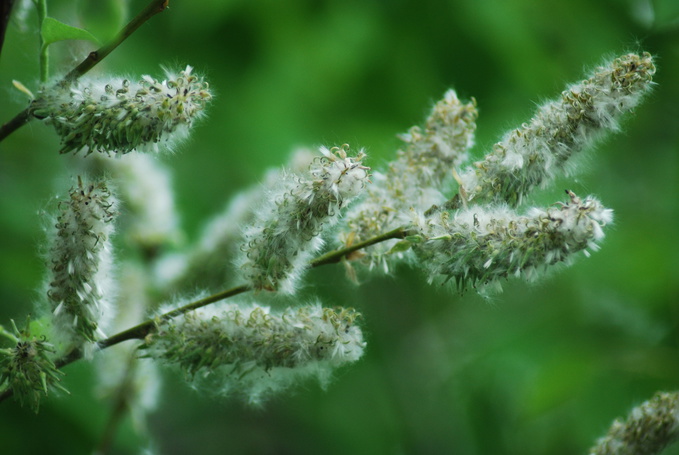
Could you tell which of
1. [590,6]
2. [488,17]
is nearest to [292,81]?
[488,17]

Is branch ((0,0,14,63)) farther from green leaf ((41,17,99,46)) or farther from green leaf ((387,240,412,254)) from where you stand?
green leaf ((387,240,412,254))

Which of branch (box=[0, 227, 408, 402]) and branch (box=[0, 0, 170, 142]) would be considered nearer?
branch (box=[0, 0, 170, 142])

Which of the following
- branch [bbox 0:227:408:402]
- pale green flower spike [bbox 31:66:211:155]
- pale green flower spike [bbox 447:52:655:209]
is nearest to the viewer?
pale green flower spike [bbox 31:66:211:155]

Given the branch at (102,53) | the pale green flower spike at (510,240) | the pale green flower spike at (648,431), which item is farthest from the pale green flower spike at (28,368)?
the pale green flower spike at (648,431)

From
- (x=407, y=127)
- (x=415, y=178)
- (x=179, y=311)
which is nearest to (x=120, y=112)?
(x=179, y=311)

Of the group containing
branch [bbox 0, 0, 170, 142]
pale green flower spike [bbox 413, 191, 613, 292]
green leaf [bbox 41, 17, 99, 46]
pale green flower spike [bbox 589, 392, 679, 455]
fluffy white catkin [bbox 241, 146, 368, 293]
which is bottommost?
pale green flower spike [bbox 589, 392, 679, 455]

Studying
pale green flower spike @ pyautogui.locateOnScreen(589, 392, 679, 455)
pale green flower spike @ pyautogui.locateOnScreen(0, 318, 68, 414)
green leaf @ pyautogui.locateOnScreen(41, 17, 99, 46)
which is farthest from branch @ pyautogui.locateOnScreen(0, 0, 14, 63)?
pale green flower spike @ pyautogui.locateOnScreen(589, 392, 679, 455)

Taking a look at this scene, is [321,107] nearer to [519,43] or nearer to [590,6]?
[519,43]
